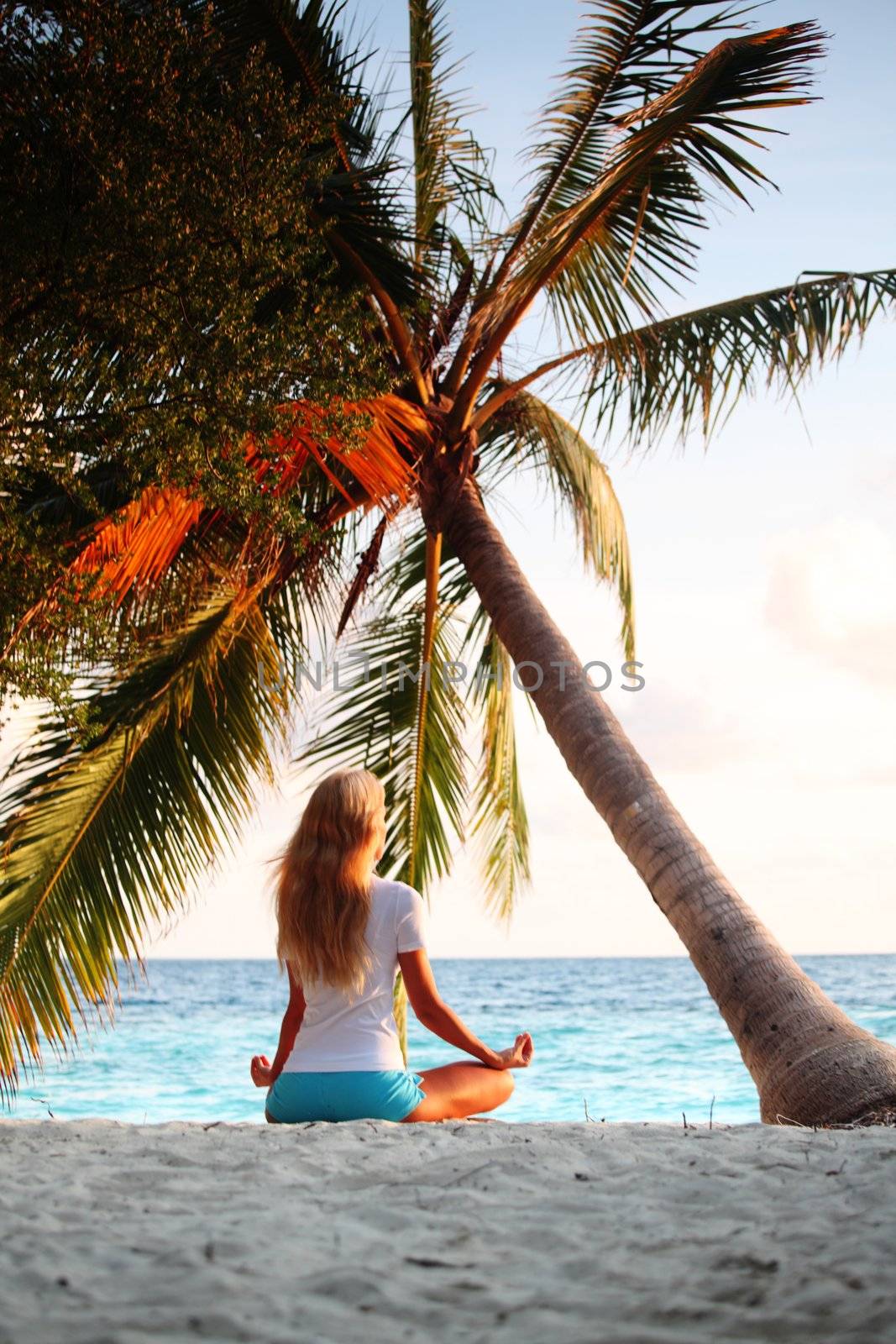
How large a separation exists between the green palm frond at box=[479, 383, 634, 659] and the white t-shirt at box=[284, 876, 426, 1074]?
4.80 metres

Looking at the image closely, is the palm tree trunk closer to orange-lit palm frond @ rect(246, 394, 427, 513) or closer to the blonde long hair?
orange-lit palm frond @ rect(246, 394, 427, 513)

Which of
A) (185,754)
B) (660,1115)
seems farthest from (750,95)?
(660,1115)

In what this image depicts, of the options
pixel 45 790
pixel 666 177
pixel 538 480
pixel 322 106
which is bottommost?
pixel 45 790

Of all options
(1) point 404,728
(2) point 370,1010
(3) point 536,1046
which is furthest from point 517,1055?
(3) point 536,1046

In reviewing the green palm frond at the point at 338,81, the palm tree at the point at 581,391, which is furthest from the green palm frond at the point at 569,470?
the green palm frond at the point at 338,81

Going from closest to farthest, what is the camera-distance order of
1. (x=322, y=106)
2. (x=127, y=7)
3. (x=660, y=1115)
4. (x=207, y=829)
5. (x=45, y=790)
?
(x=127, y=7)
(x=322, y=106)
(x=45, y=790)
(x=207, y=829)
(x=660, y=1115)

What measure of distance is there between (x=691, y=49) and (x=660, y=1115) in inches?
441

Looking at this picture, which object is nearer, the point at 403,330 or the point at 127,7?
the point at 127,7

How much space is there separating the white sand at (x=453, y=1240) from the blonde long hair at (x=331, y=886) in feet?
2.32

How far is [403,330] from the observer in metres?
6.68

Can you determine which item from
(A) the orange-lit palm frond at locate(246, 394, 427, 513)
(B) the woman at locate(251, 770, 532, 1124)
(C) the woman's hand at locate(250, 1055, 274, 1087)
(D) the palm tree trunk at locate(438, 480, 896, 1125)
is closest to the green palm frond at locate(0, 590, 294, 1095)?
(A) the orange-lit palm frond at locate(246, 394, 427, 513)

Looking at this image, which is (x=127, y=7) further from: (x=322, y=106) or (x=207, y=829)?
(x=207, y=829)

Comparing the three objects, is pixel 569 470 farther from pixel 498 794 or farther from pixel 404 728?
pixel 498 794

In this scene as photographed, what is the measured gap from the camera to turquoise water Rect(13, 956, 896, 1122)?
45.7ft
